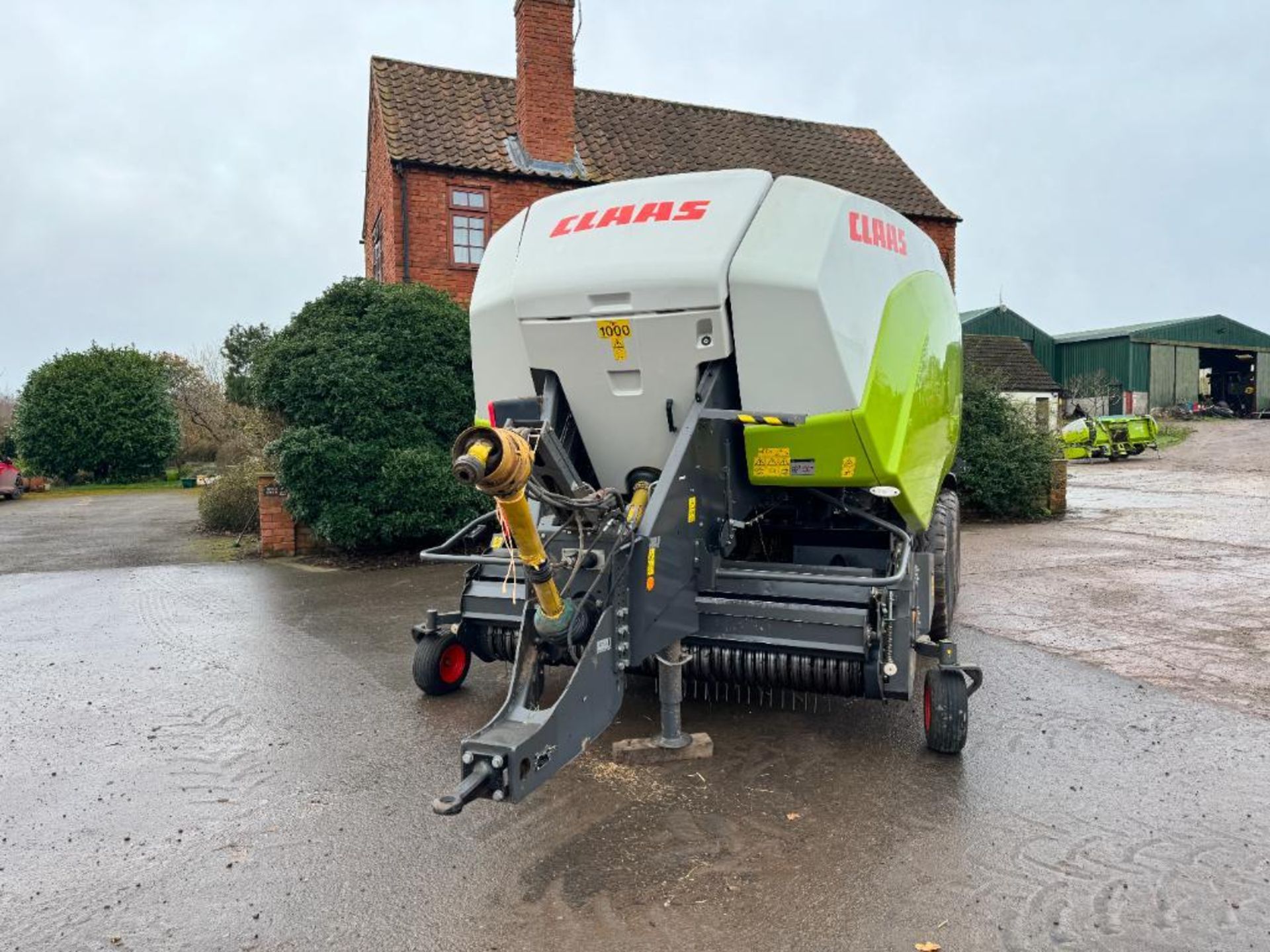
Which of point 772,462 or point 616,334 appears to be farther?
point 772,462

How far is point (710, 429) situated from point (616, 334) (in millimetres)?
652

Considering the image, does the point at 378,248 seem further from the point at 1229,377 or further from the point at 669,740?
the point at 1229,377

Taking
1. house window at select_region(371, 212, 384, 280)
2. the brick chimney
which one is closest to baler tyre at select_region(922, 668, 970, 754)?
the brick chimney

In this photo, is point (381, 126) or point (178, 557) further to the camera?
point (381, 126)

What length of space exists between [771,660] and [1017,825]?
1267 millimetres

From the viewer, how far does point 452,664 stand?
5473mm

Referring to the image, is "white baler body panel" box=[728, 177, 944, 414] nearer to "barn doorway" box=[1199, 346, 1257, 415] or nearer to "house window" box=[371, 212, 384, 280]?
"house window" box=[371, 212, 384, 280]

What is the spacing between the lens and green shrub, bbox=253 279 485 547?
10070 mm

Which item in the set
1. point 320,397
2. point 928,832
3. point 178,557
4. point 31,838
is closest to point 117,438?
point 178,557

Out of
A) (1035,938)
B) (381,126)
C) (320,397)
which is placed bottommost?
(1035,938)

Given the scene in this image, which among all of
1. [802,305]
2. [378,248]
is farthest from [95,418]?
[802,305]

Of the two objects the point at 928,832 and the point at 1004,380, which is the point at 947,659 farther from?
the point at 1004,380

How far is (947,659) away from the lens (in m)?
4.44

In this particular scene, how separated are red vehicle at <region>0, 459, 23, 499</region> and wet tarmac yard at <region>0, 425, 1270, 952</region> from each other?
19.0 meters
